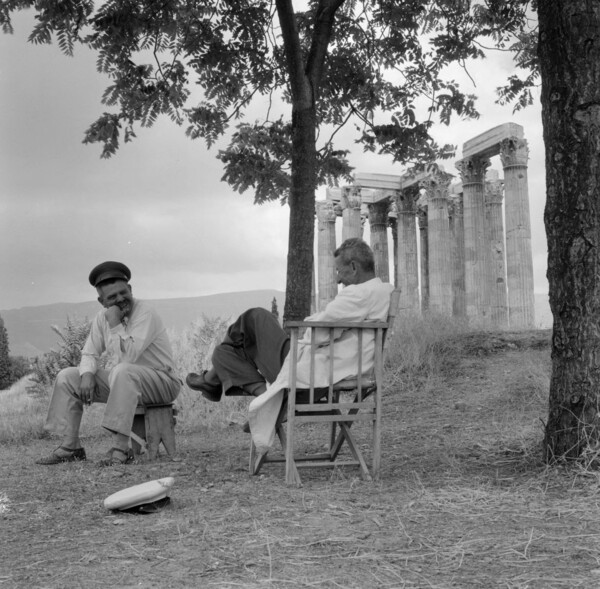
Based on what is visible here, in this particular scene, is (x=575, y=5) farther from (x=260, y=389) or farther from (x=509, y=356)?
(x=509, y=356)

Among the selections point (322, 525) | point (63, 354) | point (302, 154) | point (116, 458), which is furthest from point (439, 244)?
point (322, 525)

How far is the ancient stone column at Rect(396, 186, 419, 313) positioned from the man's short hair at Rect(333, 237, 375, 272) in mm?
27123

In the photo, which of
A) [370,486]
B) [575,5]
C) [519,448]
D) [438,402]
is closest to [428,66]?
[438,402]

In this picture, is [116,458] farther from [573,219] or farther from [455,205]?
[455,205]

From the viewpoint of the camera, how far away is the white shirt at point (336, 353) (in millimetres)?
4973

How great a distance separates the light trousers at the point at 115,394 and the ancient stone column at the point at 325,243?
29080mm

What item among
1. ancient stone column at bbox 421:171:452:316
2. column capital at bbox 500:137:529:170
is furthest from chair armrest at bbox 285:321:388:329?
ancient stone column at bbox 421:171:452:316

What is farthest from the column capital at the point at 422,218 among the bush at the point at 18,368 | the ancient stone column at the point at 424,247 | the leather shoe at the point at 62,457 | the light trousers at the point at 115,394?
the leather shoe at the point at 62,457

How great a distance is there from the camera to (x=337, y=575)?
303 cm

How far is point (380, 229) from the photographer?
3622cm

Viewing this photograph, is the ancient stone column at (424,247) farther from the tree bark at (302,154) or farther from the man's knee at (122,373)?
the man's knee at (122,373)

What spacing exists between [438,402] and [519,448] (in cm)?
363

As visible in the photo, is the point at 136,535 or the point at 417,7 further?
the point at 417,7

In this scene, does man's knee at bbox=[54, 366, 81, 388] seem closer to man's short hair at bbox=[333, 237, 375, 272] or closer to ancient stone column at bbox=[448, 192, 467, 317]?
man's short hair at bbox=[333, 237, 375, 272]
